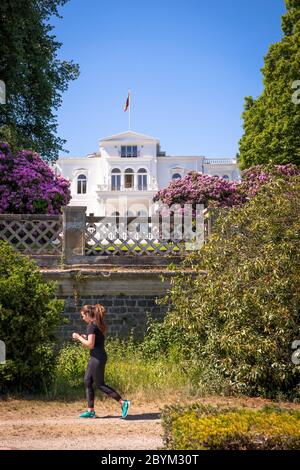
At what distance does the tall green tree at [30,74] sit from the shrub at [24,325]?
9127 mm

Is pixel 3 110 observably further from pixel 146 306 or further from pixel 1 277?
pixel 1 277

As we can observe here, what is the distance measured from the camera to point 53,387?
31.5 feet

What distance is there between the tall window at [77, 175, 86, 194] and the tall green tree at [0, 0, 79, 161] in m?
36.7

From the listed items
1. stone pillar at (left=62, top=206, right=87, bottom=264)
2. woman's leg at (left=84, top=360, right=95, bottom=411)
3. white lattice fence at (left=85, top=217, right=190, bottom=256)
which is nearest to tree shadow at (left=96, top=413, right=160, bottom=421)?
woman's leg at (left=84, top=360, right=95, bottom=411)

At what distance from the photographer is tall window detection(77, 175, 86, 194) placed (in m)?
57.2

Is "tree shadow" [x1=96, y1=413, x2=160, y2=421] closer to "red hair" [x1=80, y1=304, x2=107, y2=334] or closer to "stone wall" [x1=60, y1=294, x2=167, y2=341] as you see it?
"red hair" [x1=80, y1=304, x2=107, y2=334]

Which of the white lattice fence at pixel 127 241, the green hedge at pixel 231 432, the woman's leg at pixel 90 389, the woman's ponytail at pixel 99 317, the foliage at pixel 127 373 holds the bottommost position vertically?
the foliage at pixel 127 373

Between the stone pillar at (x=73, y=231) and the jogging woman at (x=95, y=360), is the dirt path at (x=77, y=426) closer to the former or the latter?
the jogging woman at (x=95, y=360)

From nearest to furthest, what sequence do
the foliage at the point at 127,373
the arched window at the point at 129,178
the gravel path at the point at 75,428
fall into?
the gravel path at the point at 75,428 → the foliage at the point at 127,373 → the arched window at the point at 129,178

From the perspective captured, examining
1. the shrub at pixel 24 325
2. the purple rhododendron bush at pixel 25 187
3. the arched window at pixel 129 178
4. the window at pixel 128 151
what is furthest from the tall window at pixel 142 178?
the shrub at pixel 24 325

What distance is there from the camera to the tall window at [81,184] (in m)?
57.2

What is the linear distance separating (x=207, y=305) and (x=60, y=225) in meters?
4.43

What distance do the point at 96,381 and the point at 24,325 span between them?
1.94 metres

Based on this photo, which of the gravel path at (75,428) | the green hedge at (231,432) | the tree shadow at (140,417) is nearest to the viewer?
the green hedge at (231,432)
